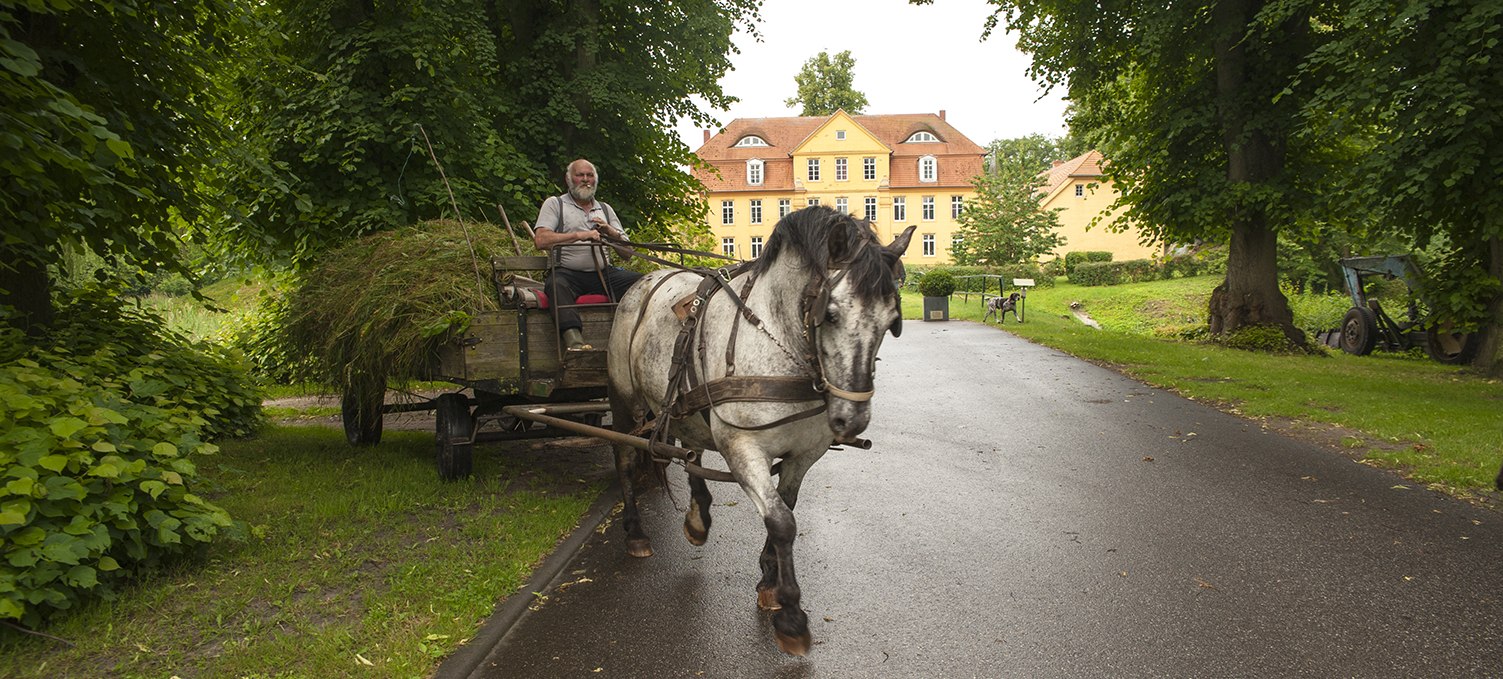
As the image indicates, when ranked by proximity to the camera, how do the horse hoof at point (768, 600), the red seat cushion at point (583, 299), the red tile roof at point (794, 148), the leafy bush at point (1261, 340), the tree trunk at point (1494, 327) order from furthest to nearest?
the red tile roof at point (794, 148) < the leafy bush at point (1261, 340) < the tree trunk at point (1494, 327) < the red seat cushion at point (583, 299) < the horse hoof at point (768, 600)

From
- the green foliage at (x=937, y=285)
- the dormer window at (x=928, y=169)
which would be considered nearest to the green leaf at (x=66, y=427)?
the green foliage at (x=937, y=285)

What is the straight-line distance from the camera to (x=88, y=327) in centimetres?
627

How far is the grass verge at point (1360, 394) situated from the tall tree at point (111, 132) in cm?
907

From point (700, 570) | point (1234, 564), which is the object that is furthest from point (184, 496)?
point (1234, 564)

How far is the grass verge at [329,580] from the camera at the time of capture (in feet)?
11.1

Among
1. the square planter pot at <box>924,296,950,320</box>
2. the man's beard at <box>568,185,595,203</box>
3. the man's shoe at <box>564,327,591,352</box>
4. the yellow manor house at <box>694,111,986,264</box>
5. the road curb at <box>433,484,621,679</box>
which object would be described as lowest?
the road curb at <box>433,484,621,679</box>

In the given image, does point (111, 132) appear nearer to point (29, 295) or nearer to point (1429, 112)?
point (29, 295)

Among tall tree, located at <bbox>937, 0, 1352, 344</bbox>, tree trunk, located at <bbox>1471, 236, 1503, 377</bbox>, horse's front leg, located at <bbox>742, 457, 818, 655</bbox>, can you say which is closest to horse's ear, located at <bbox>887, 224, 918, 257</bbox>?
horse's front leg, located at <bbox>742, 457, 818, 655</bbox>

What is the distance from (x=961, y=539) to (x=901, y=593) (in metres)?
1.03

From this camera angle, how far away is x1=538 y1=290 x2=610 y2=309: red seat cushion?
19.2 ft

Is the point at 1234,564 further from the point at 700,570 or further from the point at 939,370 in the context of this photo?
the point at 939,370

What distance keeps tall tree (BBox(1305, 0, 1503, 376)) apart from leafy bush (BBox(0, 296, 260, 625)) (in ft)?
38.3

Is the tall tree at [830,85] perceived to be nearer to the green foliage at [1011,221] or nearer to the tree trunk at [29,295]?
the green foliage at [1011,221]

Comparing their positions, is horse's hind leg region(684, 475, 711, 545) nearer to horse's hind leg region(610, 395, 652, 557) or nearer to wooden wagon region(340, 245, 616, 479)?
horse's hind leg region(610, 395, 652, 557)
